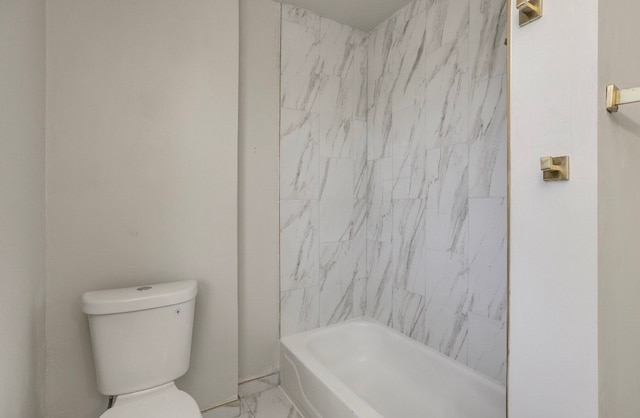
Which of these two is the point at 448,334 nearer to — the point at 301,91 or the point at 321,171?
the point at 321,171

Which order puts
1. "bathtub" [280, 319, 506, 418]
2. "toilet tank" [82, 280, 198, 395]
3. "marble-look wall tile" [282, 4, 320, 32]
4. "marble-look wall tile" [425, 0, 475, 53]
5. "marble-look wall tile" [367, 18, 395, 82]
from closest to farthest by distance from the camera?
"toilet tank" [82, 280, 198, 395] → "bathtub" [280, 319, 506, 418] → "marble-look wall tile" [425, 0, 475, 53] → "marble-look wall tile" [282, 4, 320, 32] → "marble-look wall tile" [367, 18, 395, 82]

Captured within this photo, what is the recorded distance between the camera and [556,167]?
2.27 feet

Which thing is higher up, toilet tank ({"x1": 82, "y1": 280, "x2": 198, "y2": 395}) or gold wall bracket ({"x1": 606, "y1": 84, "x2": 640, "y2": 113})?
gold wall bracket ({"x1": 606, "y1": 84, "x2": 640, "y2": 113})

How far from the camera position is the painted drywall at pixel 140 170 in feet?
4.41

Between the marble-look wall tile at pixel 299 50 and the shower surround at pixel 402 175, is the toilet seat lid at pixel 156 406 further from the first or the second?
the marble-look wall tile at pixel 299 50

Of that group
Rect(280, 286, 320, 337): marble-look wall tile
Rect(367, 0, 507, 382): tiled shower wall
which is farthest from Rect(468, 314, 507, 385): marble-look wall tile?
Rect(280, 286, 320, 337): marble-look wall tile

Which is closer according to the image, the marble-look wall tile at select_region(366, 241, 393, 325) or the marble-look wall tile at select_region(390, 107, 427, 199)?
the marble-look wall tile at select_region(390, 107, 427, 199)

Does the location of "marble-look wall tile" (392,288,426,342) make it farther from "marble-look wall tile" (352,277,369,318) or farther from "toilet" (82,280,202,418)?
"toilet" (82,280,202,418)

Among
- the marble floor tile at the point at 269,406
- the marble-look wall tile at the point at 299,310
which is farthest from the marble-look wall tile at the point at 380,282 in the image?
the marble floor tile at the point at 269,406

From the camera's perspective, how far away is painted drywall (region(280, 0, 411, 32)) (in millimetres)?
1963

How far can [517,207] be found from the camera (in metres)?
0.80

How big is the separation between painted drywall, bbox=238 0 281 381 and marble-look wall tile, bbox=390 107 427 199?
83 cm

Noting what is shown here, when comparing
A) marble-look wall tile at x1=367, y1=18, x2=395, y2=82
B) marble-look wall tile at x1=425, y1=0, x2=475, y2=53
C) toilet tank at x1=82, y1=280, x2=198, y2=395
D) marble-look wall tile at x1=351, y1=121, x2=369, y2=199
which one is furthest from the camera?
marble-look wall tile at x1=351, y1=121, x2=369, y2=199

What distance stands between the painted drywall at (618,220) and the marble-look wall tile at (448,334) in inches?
32.6
